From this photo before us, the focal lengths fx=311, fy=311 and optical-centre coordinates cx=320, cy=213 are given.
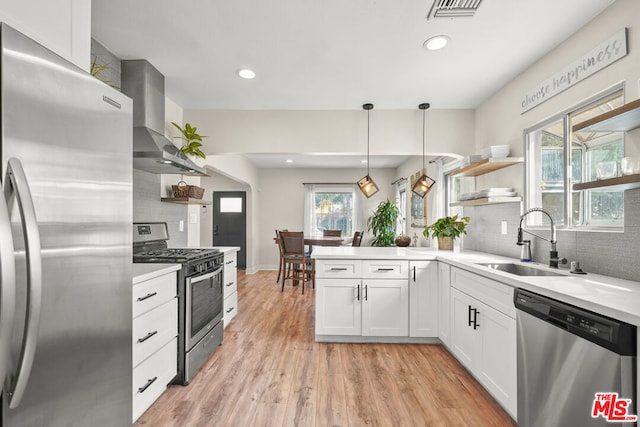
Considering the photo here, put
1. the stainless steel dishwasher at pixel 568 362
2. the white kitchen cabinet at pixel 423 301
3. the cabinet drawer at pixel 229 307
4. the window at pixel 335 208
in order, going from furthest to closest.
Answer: the window at pixel 335 208
the cabinet drawer at pixel 229 307
the white kitchen cabinet at pixel 423 301
the stainless steel dishwasher at pixel 568 362

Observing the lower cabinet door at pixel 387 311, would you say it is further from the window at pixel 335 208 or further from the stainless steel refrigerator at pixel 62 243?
the window at pixel 335 208

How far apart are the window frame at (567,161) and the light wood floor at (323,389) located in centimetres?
131

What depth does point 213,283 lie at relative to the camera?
2.68 metres

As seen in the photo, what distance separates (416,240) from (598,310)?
4168mm

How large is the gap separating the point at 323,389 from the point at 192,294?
3.77 ft

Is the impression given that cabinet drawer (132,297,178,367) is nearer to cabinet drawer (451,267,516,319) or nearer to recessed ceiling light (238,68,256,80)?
recessed ceiling light (238,68,256,80)

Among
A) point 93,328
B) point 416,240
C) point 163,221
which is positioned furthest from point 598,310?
point 416,240

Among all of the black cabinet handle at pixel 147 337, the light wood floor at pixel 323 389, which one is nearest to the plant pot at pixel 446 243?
the light wood floor at pixel 323 389

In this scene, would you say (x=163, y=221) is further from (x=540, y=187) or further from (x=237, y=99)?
(x=540, y=187)

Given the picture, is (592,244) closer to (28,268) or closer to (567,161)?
(567,161)

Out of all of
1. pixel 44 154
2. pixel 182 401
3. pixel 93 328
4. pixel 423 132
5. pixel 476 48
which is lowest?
pixel 182 401

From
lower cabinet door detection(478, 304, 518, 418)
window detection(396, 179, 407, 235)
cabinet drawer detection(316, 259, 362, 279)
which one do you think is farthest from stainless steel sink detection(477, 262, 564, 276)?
window detection(396, 179, 407, 235)

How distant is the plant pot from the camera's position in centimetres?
338

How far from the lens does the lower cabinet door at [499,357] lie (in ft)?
5.78
